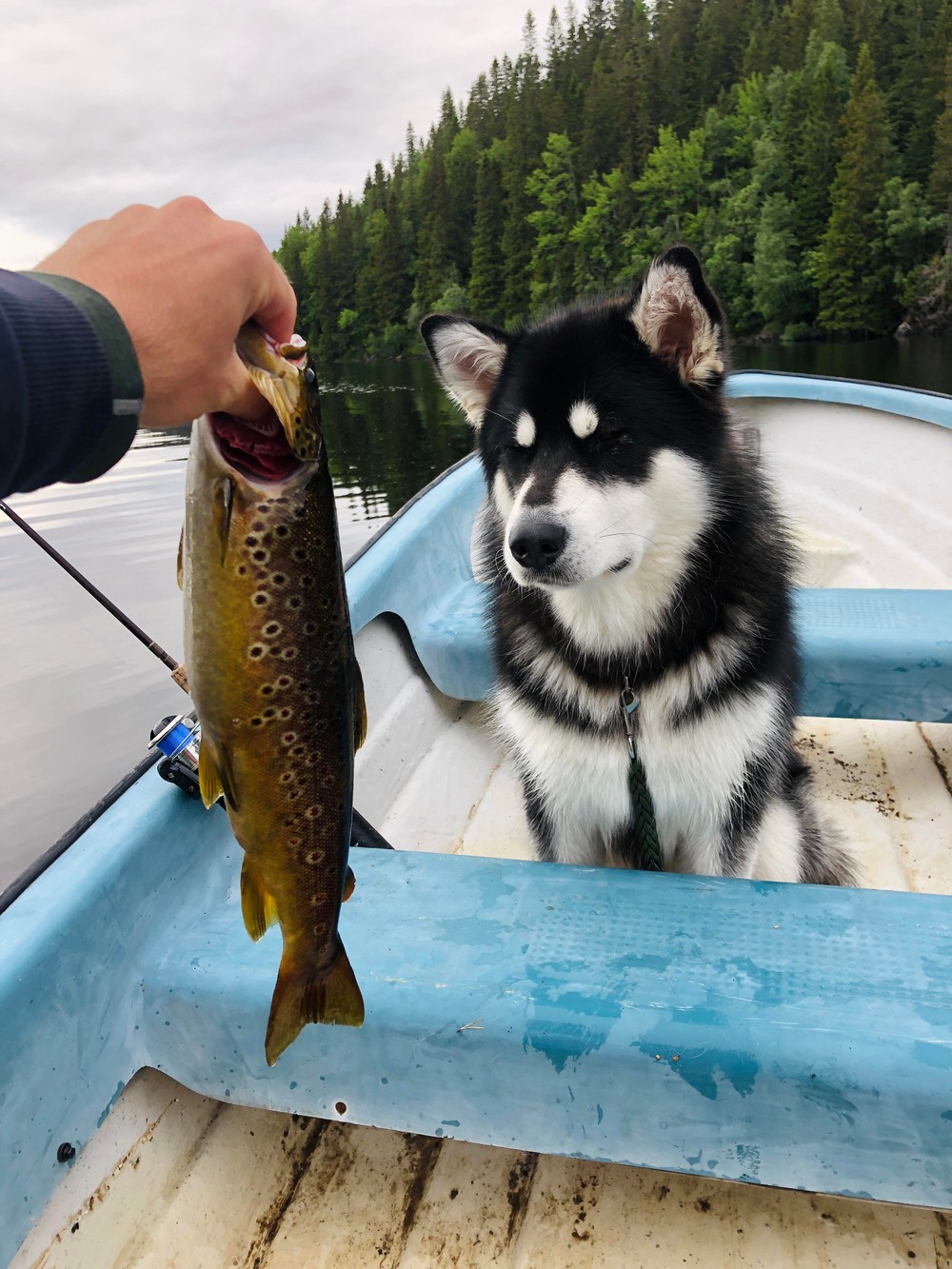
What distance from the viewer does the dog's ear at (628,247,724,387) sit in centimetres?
214

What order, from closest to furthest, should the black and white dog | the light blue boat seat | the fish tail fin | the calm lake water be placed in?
1. the fish tail fin
2. the black and white dog
3. the light blue boat seat
4. the calm lake water

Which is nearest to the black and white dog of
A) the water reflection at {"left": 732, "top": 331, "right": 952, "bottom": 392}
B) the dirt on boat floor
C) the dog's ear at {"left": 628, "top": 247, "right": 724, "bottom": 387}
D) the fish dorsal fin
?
the dog's ear at {"left": 628, "top": 247, "right": 724, "bottom": 387}

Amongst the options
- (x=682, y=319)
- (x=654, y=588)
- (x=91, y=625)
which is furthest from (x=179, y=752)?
(x=91, y=625)

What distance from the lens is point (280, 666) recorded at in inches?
41.3

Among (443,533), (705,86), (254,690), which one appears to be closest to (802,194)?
(705,86)

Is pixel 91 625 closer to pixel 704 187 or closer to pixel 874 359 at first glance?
pixel 874 359

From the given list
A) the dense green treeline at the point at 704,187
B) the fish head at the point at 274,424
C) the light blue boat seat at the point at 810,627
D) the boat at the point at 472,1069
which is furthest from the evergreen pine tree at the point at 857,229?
the fish head at the point at 274,424

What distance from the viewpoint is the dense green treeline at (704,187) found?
4575cm

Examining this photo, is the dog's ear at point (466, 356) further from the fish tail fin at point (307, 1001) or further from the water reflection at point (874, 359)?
the water reflection at point (874, 359)

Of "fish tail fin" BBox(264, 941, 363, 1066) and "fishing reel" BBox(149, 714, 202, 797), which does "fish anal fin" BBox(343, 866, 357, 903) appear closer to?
"fish tail fin" BBox(264, 941, 363, 1066)

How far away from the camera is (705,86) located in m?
65.2

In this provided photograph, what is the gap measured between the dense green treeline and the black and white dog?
37.6 metres

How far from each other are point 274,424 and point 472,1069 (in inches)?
53.5

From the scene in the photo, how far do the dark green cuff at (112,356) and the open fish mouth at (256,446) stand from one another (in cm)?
10
